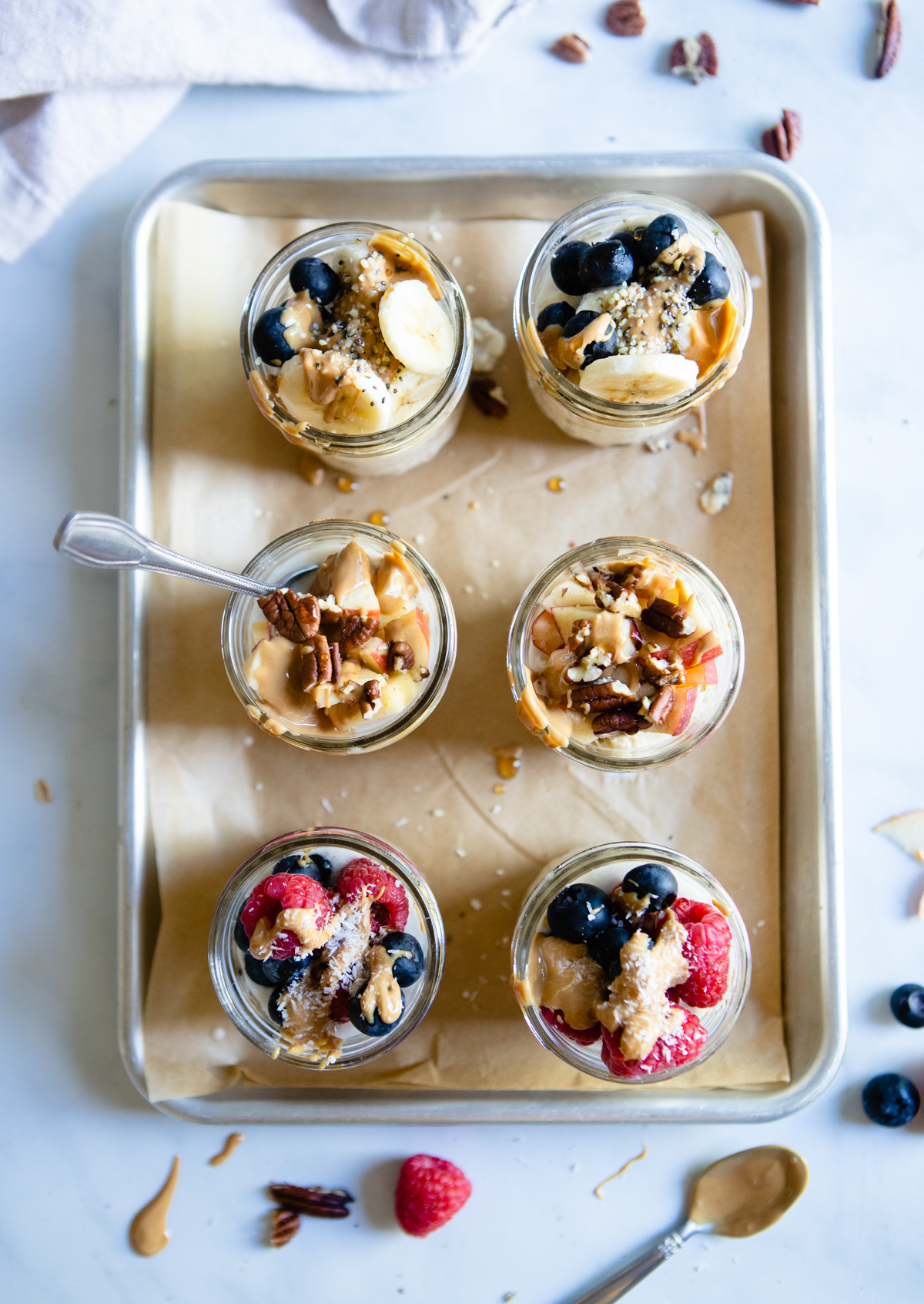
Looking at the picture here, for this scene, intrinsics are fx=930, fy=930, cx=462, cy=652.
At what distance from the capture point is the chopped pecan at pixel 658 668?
132cm

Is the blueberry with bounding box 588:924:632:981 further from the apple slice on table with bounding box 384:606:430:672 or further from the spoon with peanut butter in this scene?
the spoon with peanut butter

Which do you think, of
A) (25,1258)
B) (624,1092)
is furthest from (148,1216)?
(624,1092)

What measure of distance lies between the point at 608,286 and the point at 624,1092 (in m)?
1.27

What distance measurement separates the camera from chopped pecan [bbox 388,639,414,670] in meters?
1.35

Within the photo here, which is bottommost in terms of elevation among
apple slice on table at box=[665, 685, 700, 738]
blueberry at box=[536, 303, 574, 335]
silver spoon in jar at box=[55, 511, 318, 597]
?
apple slice on table at box=[665, 685, 700, 738]

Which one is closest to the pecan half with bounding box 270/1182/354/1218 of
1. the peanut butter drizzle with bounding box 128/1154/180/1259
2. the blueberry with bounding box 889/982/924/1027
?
the peanut butter drizzle with bounding box 128/1154/180/1259

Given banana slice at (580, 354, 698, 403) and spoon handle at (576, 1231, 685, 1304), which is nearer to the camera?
banana slice at (580, 354, 698, 403)

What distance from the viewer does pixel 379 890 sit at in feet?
4.50

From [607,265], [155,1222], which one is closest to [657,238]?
[607,265]

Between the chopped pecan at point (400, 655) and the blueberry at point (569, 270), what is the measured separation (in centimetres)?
58

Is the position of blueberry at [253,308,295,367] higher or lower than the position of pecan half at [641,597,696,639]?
higher

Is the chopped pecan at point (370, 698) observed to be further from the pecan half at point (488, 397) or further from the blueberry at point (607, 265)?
the blueberry at point (607, 265)

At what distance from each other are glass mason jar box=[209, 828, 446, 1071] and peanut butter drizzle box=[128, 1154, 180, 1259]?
426mm

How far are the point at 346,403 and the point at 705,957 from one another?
0.94 metres
